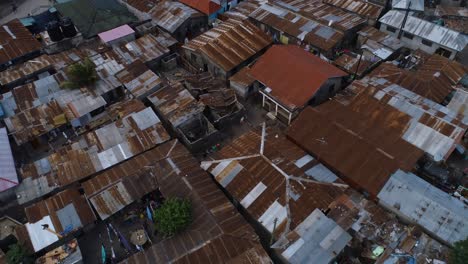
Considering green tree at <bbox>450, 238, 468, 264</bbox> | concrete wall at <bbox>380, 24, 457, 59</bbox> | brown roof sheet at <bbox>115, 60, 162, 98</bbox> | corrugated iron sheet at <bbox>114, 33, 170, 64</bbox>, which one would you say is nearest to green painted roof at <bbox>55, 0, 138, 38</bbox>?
corrugated iron sheet at <bbox>114, 33, 170, 64</bbox>

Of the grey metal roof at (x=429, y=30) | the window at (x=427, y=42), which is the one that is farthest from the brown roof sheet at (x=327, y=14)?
the window at (x=427, y=42)

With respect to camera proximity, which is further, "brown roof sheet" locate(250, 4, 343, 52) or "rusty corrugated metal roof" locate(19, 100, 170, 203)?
"brown roof sheet" locate(250, 4, 343, 52)

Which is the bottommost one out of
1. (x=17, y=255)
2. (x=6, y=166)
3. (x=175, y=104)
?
(x=17, y=255)

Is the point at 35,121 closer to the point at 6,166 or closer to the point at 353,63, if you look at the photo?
the point at 6,166

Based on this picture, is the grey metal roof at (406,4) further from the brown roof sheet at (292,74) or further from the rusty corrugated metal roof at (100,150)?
the rusty corrugated metal roof at (100,150)

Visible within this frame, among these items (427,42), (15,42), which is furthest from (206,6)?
(427,42)

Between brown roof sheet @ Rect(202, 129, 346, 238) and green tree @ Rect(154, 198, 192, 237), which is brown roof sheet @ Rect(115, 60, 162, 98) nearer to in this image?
brown roof sheet @ Rect(202, 129, 346, 238)
